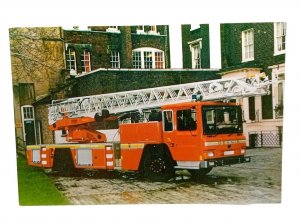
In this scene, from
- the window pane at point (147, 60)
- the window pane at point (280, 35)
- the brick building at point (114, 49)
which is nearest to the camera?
the window pane at point (280, 35)

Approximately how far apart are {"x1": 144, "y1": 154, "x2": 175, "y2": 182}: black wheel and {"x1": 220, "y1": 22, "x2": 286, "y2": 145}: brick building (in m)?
1.68

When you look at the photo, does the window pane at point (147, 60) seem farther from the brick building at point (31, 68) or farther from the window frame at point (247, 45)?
the window frame at point (247, 45)

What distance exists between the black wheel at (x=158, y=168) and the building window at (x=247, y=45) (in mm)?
2516

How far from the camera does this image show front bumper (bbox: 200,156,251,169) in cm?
758

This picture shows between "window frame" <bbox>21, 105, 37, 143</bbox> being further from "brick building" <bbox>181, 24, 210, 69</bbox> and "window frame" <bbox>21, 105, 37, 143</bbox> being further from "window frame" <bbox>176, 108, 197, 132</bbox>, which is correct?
"brick building" <bbox>181, 24, 210, 69</bbox>

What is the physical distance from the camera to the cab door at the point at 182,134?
764 cm

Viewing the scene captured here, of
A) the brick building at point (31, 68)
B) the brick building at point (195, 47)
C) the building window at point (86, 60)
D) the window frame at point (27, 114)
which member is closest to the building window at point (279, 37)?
the brick building at point (195, 47)

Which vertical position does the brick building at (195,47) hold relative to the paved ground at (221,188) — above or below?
above

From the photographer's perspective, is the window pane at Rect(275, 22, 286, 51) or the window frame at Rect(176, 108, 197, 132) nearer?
the window pane at Rect(275, 22, 286, 51)

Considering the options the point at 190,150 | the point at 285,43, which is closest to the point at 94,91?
the point at 190,150

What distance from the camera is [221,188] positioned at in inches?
313

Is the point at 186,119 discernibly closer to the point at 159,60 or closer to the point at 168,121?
the point at 168,121

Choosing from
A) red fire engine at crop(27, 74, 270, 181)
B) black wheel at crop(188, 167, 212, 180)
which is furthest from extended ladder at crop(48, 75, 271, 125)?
black wheel at crop(188, 167, 212, 180)

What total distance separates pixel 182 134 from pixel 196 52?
1.64m
